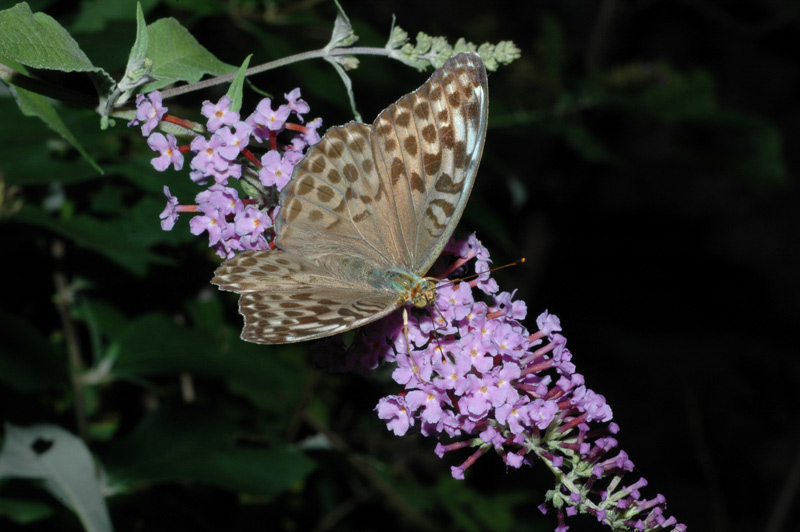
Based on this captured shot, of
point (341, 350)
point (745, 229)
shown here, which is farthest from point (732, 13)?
point (341, 350)

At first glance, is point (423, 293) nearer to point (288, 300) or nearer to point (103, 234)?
point (288, 300)

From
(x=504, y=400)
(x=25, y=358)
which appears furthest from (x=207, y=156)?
(x=25, y=358)

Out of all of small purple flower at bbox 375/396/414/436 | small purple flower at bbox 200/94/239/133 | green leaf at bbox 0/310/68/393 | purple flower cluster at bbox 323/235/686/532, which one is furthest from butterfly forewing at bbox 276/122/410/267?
green leaf at bbox 0/310/68/393

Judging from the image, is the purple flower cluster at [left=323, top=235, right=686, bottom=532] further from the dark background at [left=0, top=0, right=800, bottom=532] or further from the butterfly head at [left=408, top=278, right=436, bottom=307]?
the dark background at [left=0, top=0, right=800, bottom=532]

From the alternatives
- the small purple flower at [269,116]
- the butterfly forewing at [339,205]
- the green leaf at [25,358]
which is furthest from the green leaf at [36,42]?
the green leaf at [25,358]

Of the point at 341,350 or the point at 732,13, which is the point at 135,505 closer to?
the point at 341,350
